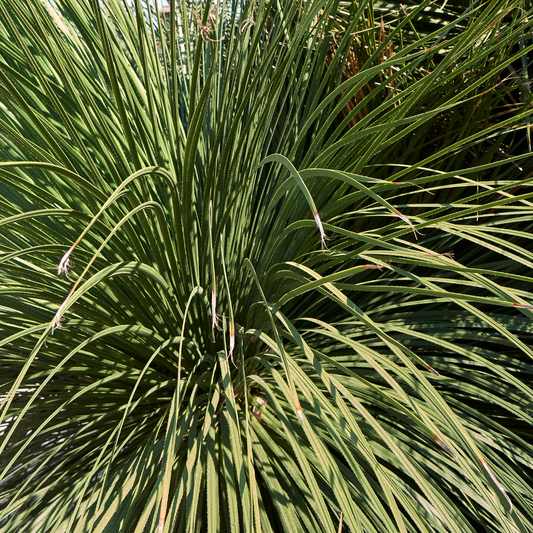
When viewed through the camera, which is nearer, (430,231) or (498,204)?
(498,204)

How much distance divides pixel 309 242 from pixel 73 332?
43 centimetres

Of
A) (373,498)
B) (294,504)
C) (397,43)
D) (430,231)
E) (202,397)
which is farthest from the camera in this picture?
(397,43)

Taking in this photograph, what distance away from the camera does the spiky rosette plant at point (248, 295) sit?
21.2 inches

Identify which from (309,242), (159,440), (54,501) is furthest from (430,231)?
(54,501)

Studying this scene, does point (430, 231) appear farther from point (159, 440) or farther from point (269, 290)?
point (159, 440)

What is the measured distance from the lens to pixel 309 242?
30.6 inches

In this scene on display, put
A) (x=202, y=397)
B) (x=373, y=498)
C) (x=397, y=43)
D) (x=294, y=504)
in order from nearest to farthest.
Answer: (x=373, y=498), (x=294, y=504), (x=202, y=397), (x=397, y=43)

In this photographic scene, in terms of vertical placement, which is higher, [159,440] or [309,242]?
[309,242]

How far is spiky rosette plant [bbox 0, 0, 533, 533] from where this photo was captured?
0.54 meters

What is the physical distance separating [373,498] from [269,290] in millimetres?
345

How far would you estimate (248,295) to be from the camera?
79cm

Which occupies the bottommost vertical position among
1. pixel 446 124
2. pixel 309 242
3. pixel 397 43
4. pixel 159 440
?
pixel 159 440

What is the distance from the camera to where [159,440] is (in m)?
0.69

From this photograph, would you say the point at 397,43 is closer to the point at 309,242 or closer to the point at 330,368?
the point at 309,242
